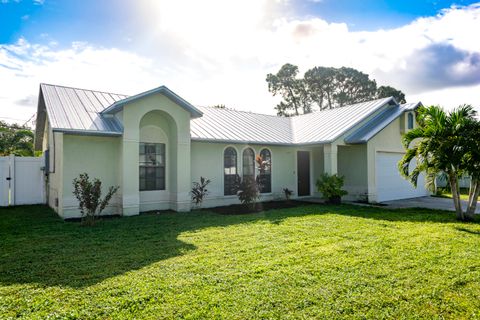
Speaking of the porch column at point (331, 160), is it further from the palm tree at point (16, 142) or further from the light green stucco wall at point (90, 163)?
the palm tree at point (16, 142)

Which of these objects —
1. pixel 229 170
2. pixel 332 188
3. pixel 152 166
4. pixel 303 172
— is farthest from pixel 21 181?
pixel 332 188

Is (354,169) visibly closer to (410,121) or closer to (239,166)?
(410,121)

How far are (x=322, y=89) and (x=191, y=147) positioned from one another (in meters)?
31.1

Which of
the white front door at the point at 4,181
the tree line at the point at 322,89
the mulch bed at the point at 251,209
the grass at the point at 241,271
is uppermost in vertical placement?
the tree line at the point at 322,89

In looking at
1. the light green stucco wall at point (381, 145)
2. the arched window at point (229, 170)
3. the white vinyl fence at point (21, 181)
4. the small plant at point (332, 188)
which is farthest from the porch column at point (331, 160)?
the white vinyl fence at point (21, 181)

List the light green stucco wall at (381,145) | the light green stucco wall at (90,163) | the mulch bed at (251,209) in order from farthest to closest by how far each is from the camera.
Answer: the light green stucco wall at (381,145) < the mulch bed at (251,209) < the light green stucco wall at (90,163)

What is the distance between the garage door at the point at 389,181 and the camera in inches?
570

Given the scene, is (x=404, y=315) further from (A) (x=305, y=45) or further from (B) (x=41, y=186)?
(B) (x=41, y=186)

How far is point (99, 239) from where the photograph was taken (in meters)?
7.15

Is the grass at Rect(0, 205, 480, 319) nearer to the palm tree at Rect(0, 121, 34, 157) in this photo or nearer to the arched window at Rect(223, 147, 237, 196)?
the arched window at Rect(223, 147, 237, 196)

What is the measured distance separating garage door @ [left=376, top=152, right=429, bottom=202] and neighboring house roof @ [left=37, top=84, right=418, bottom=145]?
177cm

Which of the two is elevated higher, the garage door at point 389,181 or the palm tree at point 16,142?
the palm tree at point 16,142

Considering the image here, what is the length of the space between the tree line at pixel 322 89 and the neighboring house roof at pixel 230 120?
22.0 m

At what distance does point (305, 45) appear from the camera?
11.9 meters
